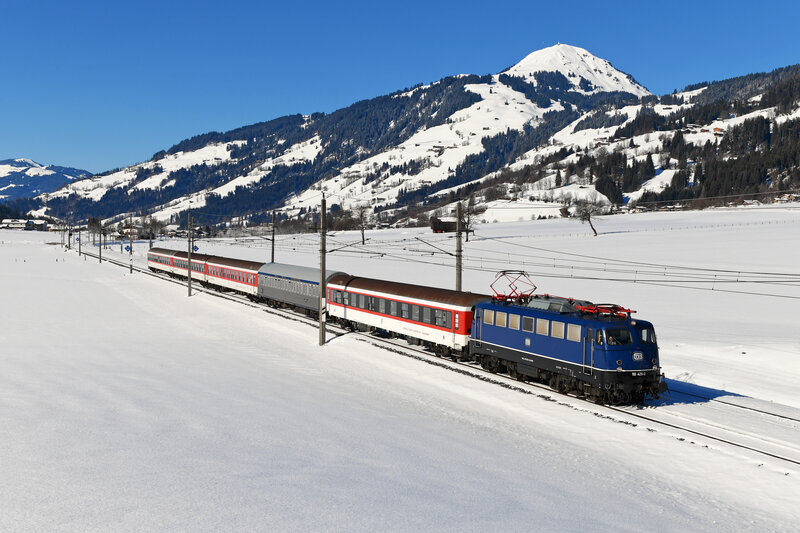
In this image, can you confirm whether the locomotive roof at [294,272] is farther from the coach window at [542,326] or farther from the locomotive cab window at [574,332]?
the locomotive cab window at [574,332]

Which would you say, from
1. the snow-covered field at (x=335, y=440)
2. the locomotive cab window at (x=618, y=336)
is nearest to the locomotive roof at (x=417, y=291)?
the snow-covered field at (x=335, y=440)

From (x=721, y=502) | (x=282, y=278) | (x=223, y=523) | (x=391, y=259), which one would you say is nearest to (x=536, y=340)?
(x=721, y=502)

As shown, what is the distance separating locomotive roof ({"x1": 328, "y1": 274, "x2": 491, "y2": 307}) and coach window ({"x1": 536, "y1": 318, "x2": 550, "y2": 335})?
4726mm

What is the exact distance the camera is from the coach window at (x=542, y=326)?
76.0ft

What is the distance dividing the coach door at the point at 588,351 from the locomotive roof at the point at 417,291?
23.4 feet

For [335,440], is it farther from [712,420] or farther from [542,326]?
[712,420]

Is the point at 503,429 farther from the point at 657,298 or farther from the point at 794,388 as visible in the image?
the point at 657,298

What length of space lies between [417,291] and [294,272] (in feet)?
58.1

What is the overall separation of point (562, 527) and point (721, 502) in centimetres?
534

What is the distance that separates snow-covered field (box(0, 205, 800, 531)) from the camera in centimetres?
992

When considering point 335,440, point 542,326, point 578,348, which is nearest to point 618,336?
point 578,348

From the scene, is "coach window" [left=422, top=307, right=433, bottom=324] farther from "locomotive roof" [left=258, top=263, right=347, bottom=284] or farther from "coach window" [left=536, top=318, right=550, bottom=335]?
"locomotive roof" [left=258, top=263, right=347, bottom=284]

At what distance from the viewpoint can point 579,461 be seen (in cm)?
1564

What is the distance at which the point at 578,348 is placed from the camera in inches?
858
